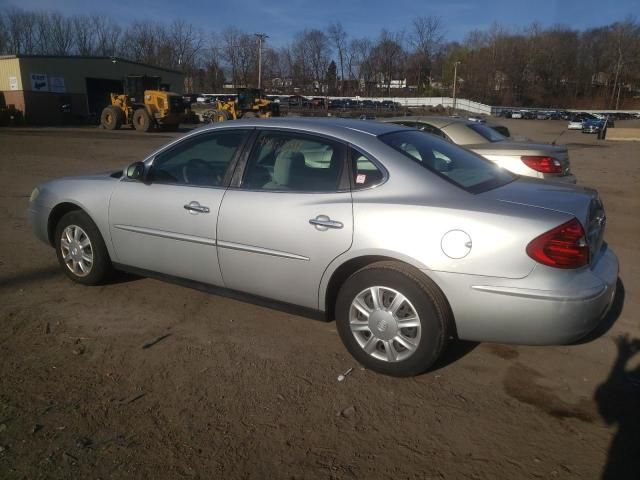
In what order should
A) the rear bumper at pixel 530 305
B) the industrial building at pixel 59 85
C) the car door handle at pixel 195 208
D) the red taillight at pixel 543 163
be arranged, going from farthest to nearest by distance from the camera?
the industrial building at pixel 59 85 < the red taillight at pixel 543 163 < the car door handle at pixel 195 208 < the rear bumper at pixel 530 305

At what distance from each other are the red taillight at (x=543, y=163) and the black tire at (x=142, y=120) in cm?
2437

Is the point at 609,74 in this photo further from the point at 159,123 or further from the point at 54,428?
the point at 54,428

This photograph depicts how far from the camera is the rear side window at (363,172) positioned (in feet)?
10.2

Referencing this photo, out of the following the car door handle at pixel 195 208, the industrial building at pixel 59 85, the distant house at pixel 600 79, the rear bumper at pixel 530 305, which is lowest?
the rear bumper at pixel 530 305

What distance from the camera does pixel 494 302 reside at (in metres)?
2.73

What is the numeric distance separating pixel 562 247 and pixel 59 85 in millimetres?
38162

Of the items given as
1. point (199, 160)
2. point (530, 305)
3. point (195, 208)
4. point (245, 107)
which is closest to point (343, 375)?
point (530, 305)

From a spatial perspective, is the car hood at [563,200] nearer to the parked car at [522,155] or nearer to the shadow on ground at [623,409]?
the shadow on ground at [623,409]

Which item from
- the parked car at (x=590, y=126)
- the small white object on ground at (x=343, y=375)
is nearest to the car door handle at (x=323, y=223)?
the small white object on ground at (x=343, y=375)

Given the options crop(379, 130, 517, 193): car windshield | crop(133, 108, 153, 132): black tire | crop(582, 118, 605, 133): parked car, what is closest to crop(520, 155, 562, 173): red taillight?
crop(379, 130, 517, 193): car windshield

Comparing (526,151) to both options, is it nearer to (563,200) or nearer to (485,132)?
(485,132)

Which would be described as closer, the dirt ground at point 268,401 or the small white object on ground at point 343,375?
the dirt ground at point 268,401

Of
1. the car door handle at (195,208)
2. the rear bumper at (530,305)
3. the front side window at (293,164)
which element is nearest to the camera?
the rear bumper at (530,305)

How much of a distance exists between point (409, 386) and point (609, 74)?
11867 cm
